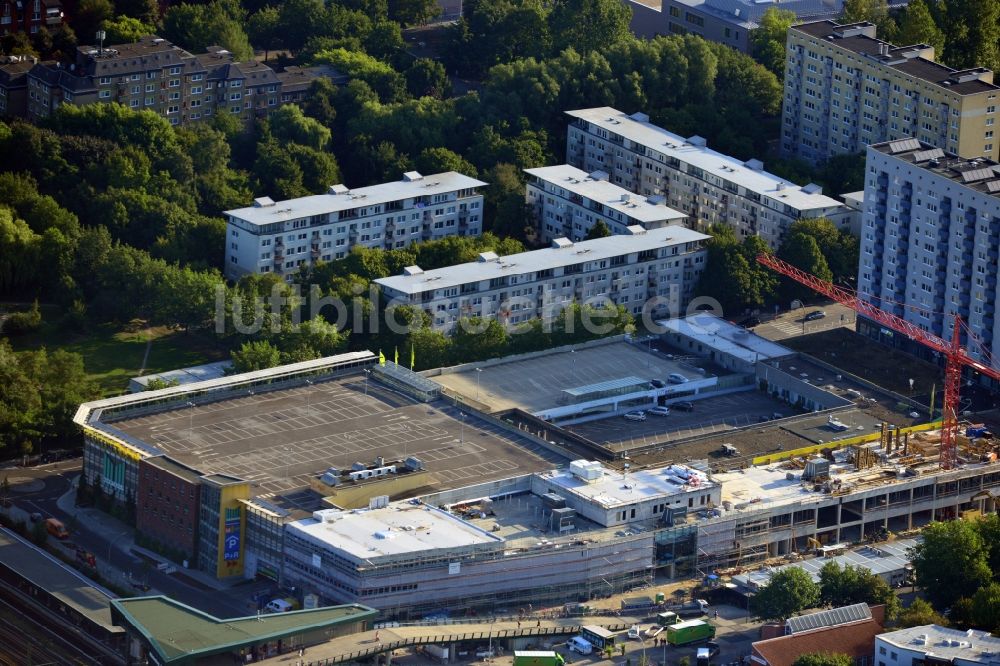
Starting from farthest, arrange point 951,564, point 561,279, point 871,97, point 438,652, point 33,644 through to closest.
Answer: point 871,97 → point 561,279 → point 951,564 → point 33,644 → point 438,652

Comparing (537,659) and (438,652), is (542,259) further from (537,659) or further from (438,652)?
(537,659)

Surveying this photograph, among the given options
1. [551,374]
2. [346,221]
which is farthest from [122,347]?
[551,374]

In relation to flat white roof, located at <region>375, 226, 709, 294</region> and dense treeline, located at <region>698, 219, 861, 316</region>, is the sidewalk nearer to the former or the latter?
flat white roof, located at <region>375, 226, 709, 294</region>

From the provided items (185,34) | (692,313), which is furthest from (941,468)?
(185,34)

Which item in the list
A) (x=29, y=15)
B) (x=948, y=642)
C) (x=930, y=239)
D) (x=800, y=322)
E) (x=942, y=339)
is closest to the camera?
(x=948, y=642)

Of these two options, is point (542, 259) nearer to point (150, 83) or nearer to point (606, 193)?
point (606, 193)

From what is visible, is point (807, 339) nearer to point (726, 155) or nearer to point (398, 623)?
point (726, 155)

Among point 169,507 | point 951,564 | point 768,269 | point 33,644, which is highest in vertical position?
point 768,269

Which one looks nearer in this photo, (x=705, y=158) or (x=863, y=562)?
(x=863, y=562)

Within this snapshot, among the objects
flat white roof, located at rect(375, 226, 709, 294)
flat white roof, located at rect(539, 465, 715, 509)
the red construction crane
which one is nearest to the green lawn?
flat white roof, located at rect(375, 226, 709, 294)

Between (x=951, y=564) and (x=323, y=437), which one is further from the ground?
(x=323, y=437)
